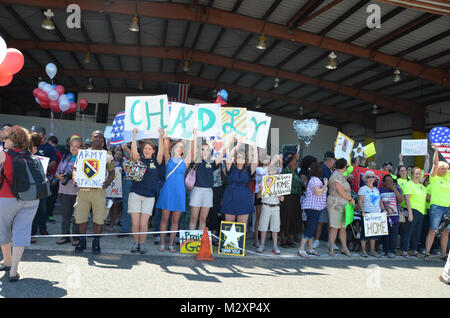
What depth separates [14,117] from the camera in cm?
2123

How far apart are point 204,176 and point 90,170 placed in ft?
6.10

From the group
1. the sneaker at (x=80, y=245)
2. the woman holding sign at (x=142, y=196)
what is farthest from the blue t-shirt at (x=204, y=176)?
the sneaker at (x=80, y=245)

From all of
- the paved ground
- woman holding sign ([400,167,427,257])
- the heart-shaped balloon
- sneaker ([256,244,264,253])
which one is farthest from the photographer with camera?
Result: the heart-shaped balloon

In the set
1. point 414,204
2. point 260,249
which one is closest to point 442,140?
point 414,204

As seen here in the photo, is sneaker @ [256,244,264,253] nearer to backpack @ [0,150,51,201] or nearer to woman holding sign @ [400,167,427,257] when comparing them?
woman holding sign @ [400,167,427,257]

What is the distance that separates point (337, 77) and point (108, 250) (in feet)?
53.4

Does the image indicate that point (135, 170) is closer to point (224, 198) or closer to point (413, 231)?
point (224, 198)

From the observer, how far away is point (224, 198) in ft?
19.9

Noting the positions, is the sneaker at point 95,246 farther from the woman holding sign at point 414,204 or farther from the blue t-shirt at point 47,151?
the woman holding sign at point 414,204

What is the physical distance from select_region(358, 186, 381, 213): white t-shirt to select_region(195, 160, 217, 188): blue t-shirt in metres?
3.05

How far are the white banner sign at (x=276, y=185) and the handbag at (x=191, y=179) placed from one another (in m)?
1.24

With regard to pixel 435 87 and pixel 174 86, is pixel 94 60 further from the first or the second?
pixel 435 87

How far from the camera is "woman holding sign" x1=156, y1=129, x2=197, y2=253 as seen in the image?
568cm

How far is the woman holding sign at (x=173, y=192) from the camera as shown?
5.68m
